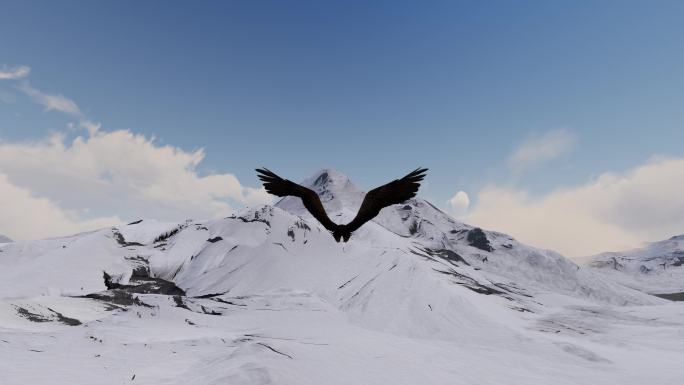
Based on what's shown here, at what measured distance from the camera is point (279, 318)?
243ft

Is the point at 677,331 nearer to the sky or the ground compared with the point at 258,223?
nearer to the ground

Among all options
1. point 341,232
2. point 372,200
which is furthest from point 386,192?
point 341,232

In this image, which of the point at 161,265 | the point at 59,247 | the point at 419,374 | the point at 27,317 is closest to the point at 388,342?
the point at 419,374

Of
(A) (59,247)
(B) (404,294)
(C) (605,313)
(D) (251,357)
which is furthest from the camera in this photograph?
(A) (59,247)

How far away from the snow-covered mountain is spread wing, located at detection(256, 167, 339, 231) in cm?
2891

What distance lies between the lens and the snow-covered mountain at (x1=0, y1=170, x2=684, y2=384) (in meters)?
40.5

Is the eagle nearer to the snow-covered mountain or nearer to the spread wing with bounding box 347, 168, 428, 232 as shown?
the spread wing with bounding box 347, 168, 428, 232

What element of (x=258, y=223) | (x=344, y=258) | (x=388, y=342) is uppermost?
(x=258, y=223)

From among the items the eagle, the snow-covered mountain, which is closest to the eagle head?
the eagle

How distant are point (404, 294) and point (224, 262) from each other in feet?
175

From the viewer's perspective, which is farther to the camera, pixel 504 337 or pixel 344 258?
pixel 344 258

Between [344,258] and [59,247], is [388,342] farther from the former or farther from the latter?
[59,247]

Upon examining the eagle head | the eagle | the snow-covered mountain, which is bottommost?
the snow-covered mountain

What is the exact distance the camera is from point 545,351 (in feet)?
188
